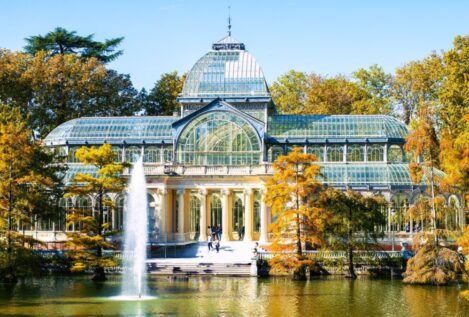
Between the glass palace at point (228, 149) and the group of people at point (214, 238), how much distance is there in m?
0.85

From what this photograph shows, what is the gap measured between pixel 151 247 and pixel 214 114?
13600mm

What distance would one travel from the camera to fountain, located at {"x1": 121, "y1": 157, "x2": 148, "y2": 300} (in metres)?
48.9

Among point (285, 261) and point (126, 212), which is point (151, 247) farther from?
point (285, 261)

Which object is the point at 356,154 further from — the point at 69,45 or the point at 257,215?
the point at 69,45

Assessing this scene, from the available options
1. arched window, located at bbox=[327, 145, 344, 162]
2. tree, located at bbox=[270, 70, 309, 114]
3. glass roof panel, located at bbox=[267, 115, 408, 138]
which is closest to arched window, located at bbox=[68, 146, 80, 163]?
glass roof panel, located at bbox=[267, 115, 408, 138]

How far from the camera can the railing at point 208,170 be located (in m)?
69.8

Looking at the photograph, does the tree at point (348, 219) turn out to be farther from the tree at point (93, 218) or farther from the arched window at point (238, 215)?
the arched window at point (238, 215)

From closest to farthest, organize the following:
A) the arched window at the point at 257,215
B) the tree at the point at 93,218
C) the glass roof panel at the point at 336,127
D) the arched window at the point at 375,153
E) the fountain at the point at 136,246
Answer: the fountain at the point at 136,246 < the tree at the point at 93,218 < the arched window at the point at 375,153 < the glass roof panel at the point at 336,127 < the arched window at the point at 257,215

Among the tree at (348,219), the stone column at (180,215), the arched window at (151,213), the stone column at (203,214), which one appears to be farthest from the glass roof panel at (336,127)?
the tree at (348,219)

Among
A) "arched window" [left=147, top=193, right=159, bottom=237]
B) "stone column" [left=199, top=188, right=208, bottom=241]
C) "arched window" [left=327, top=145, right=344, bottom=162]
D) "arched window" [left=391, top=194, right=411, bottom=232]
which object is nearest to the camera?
"arched window" [left=391, top=194, right=411, bottom=232]

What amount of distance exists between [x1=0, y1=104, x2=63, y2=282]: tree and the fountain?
223 inches

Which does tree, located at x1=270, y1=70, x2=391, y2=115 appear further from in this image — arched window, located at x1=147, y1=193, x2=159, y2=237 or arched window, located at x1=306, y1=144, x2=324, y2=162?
arched window, located at x1=147, y1=193, x2=159, y2=237

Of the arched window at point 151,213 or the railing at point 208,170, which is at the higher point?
the railing at point 208,170

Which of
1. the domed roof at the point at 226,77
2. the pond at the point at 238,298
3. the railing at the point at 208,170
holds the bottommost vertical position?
the pond at the point at 238,298
